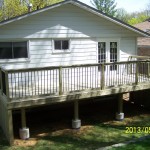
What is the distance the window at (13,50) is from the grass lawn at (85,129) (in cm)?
301

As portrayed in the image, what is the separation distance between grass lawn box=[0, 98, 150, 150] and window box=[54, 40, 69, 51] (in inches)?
129

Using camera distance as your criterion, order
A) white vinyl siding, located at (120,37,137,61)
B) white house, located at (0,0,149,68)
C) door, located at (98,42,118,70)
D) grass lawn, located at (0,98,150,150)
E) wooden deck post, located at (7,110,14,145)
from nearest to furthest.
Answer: wooden deck post, located at (7,110,14,145) < grass lawn, located at (0,98,150,150) < white house, located at (0,0,149,68) < door, located at (98,42,118,70) < white vinyl siding, located at (120,37,137,61)

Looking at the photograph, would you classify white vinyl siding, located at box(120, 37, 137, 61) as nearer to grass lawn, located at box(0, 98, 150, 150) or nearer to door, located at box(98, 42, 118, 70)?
door, located at box(98, 42, 118, 70)

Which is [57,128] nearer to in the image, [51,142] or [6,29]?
[51,142]

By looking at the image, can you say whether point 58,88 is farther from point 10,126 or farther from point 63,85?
point 10,126

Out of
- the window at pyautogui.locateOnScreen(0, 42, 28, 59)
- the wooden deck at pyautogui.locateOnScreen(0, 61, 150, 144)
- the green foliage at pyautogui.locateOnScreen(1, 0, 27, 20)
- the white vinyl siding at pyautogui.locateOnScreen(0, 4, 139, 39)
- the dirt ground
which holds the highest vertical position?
the green foliage at pyautogui.locateOnScreen(1, 0, 27, 20)

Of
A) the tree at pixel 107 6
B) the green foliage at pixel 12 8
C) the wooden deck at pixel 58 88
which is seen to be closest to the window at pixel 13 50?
the wooden deck at pixel 58 88

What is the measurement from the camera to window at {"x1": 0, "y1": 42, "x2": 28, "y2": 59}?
10.7m

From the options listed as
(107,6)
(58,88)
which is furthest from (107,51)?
(107,6)

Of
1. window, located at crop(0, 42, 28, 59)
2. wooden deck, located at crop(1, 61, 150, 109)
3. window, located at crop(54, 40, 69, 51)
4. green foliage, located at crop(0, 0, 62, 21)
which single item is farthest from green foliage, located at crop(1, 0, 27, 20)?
wooden deck, located at crop(1, 61, 150, 109)

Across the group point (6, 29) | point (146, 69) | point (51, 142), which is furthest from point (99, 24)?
point (51, 142)

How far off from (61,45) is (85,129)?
4.05 meters

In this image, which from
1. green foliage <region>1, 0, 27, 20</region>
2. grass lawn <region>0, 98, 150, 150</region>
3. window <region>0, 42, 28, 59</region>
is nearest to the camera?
grass lawn <region>0, 98, 150, 150</region>

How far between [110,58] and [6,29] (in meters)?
5.62
